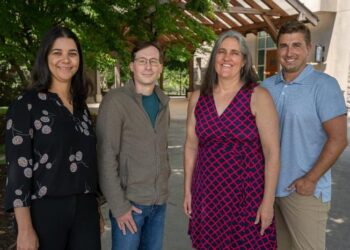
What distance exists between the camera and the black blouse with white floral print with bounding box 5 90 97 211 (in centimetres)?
184

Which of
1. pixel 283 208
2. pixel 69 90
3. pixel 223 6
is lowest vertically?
pixel 283 208

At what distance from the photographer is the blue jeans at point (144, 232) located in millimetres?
2322

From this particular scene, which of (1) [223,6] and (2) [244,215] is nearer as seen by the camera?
(2) [244,215]

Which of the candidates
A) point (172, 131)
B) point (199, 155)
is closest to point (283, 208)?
point (199, 155)

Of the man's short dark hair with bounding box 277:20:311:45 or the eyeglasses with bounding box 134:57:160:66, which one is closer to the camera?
the eyeglasses with bounding box 134:57:160:66

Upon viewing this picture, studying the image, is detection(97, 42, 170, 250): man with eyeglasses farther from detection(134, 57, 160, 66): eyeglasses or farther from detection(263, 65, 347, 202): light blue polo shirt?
detection(263, 65, 347, 202): light blue polo shirt

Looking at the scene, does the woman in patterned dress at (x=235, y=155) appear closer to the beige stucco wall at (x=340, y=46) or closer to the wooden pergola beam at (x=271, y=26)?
the wooden pergola beam at (x=271, y=26)

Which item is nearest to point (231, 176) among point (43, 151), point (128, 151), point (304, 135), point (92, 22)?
point (304, 135)

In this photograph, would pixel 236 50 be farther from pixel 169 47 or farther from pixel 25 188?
pixel 169 47

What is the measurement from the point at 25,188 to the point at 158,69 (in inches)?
41.7

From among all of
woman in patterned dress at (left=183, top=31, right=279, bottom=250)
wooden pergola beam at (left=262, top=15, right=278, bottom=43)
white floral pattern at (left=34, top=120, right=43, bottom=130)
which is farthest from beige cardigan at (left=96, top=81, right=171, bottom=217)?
wooden pergola beam at (left=262, top=15, right=278, bottom=43)

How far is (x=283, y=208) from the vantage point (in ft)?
8.18

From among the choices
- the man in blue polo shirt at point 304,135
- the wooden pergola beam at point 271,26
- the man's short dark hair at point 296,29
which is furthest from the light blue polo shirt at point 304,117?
the wooden pergola beam at point 271,26

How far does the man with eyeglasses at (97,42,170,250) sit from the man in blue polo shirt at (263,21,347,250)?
804mm
